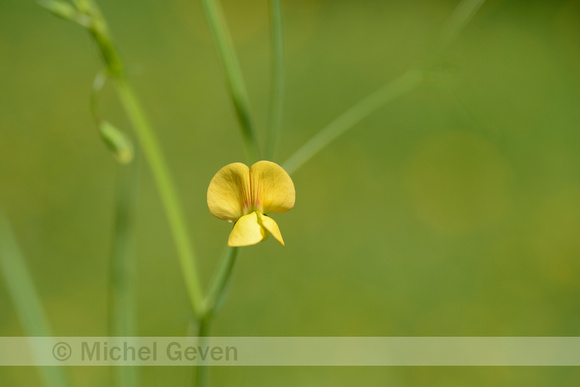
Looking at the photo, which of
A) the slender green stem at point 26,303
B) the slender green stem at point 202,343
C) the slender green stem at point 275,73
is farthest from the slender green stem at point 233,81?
the slender green stem at point 26,303

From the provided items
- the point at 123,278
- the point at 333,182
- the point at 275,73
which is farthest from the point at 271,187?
the point at 333,182

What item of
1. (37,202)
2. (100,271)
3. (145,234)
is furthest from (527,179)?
(37,202)

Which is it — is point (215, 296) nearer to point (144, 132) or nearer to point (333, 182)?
point (144, 132)

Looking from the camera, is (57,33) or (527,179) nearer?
(527,179)

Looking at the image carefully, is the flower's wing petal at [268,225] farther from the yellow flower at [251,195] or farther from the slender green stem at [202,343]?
the slender green stem at [202,343]

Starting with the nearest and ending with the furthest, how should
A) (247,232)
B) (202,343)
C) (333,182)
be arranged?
(247,232) < (202,343) < (333,182)

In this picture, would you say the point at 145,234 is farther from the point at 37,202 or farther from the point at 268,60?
the point at 268,60
